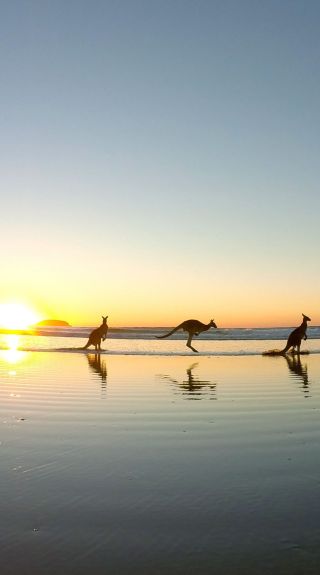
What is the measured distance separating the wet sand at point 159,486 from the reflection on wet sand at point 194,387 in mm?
731

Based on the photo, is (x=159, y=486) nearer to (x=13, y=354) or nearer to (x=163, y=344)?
(x=13, y=354)

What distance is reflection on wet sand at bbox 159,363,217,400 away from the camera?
8.72m

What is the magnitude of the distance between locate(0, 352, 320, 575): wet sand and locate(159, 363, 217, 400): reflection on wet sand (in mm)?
731

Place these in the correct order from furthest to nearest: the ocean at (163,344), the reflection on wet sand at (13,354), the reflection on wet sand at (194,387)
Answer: the ocean at (163,344), the reflection on wet sand at (13,354), the reflection on wet sand at (194,387)

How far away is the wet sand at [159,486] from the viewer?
2588 mm

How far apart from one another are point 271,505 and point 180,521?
0.64m

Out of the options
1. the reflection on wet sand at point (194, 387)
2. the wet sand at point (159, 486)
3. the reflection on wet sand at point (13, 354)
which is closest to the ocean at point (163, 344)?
the reflection on wet sand at point (13, 354)

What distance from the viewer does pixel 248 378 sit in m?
11.5

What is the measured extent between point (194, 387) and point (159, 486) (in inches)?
246

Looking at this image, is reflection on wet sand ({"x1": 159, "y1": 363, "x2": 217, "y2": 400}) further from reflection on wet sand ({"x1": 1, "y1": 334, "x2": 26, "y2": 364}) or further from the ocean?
the ocean

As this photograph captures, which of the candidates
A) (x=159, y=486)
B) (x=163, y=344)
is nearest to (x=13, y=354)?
(x=163, y=344)

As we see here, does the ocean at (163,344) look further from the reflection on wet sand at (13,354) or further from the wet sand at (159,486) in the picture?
the wet sand at (159,486)

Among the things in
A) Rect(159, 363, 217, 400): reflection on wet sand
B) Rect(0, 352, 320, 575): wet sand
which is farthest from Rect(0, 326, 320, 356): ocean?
Rect(0, 352, 320, 575): wet sand

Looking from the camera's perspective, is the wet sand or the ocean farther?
the ocean
